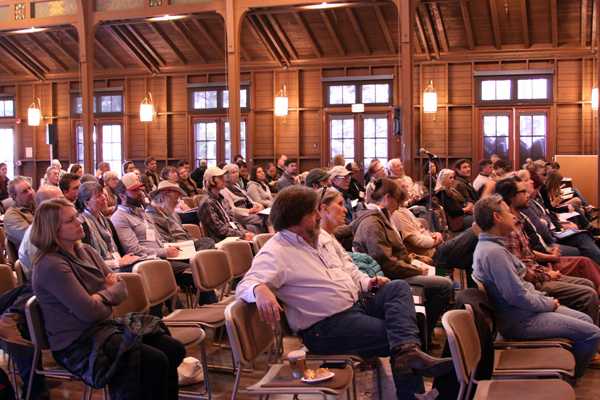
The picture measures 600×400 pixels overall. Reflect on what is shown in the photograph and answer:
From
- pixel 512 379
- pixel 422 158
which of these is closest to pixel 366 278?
pixel 512 379

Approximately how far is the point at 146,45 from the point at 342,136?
4875 mm

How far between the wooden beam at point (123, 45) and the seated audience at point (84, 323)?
42.9 feet

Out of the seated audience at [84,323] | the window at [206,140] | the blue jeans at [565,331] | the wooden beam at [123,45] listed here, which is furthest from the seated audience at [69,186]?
the wooden beam at [123,45]

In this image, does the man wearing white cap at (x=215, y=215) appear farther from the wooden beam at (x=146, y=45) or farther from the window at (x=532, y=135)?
the wooden beam at (x=146, y=45)

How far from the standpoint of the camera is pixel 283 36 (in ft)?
48.9

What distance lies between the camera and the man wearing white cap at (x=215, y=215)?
679cm

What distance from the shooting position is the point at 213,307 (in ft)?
14.8

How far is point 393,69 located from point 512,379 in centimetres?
1240

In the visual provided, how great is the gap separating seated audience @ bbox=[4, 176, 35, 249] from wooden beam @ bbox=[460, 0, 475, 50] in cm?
974

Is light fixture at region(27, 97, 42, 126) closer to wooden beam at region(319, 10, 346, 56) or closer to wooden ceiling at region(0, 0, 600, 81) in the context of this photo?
wooden ceiling at region(0, 0, 600, 81)

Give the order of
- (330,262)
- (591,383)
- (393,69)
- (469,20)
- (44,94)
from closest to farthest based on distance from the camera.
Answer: (330,262), (591,383), (469,20), (393,69), (44,94)

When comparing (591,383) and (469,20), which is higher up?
(469,20)

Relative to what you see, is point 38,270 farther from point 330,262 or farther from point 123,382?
point 330,262

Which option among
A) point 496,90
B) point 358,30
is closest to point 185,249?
point 358,30
